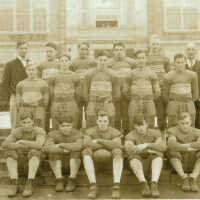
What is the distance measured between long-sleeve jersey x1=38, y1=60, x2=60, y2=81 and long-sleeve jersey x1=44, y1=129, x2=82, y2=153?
→ 1.17 m

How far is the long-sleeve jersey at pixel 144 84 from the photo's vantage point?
4891mm

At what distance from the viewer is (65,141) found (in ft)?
14.8

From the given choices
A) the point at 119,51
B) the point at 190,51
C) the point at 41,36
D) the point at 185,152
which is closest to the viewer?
the point at 185,152

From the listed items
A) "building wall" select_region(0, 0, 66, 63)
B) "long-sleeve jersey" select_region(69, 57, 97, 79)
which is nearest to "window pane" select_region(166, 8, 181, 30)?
"building wall" select_region(0, 0, 66, 63)

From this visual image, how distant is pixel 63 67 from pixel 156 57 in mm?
1580

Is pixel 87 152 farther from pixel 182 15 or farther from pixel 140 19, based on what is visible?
pixel 182 15

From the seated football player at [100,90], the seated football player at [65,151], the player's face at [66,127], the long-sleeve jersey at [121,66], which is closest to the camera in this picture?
the seated football player at [65,151]

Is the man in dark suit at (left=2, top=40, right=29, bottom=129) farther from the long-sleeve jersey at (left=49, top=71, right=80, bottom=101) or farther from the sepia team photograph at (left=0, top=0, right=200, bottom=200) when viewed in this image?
the long-sleeve jersey at (left=49, top=71, right=80, bottom=101)

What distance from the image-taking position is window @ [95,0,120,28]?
12250 mm

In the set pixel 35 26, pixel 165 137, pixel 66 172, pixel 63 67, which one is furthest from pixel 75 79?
pixel 35 26

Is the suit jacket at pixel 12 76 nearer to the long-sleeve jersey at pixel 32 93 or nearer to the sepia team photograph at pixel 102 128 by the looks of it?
the sepia team photograph at pixel 102 128

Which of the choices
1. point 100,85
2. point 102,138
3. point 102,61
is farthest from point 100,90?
point 102,138

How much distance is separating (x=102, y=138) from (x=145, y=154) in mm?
613

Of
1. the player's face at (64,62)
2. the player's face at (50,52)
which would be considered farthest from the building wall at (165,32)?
the player's face at (64,62)
